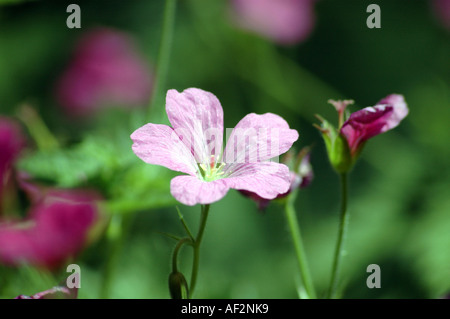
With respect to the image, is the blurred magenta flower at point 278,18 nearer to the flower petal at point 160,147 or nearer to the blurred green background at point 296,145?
the blurred green background at point 296,145

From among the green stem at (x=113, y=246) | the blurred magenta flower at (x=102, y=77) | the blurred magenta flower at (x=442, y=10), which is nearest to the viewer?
the green stem at (x=113, y=246)

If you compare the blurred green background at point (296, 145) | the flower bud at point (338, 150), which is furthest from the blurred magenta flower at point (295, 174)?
the blurred green background at point (296, 145)

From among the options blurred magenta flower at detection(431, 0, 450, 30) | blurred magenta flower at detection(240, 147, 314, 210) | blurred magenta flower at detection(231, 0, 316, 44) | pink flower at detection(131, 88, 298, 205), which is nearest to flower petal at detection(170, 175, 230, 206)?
pink flower at detection(131, 88, 298, 205)

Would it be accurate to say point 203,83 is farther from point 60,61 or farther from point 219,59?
point 60,61

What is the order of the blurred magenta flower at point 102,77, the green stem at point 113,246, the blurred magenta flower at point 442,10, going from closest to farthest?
the green stem at point 113,246 → the blurred magenta flower at point 442,10 → the blurred magenta flower at point 102,77

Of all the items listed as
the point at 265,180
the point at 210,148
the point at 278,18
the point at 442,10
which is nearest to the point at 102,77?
the point at 278,18

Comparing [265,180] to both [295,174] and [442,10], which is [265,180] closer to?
[295,174]
